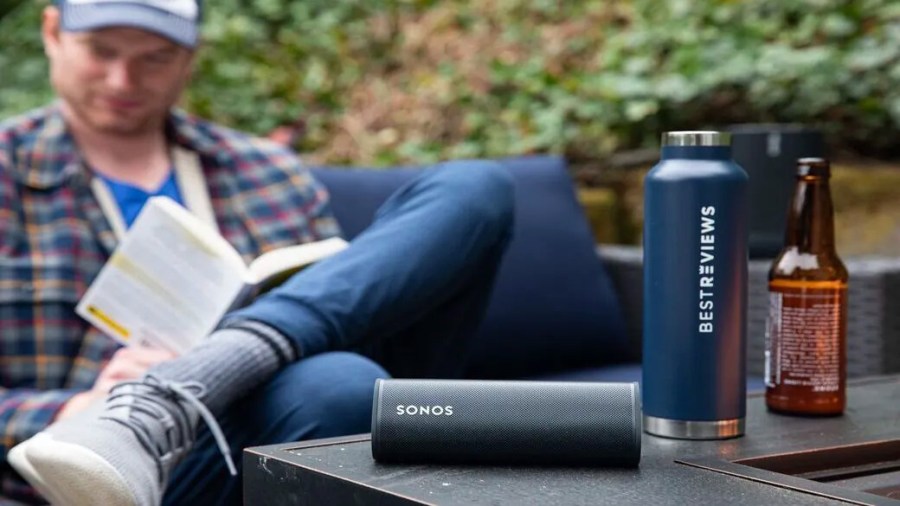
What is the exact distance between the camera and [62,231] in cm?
177

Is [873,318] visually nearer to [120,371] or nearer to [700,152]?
[700,152]

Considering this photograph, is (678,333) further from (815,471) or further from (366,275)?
(366,275)

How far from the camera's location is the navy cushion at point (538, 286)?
208 cm

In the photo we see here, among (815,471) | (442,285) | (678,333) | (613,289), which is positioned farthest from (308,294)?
(613,289)

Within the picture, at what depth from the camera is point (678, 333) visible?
983 mm

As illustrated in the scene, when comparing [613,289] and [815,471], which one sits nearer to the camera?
[815,471]

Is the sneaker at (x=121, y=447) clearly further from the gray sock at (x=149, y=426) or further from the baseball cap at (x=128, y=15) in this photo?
the baseball cap at (x=128, y=15)

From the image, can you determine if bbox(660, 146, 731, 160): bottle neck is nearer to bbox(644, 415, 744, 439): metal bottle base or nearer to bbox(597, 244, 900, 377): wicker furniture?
bbox(644, 415, 744, 439): metal bottle base

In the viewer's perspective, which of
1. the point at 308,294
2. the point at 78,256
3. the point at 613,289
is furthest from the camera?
the point at 613,289

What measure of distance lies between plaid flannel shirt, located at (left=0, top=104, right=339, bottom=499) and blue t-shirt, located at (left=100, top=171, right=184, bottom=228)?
6 centimetres

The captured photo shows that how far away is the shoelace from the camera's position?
3.83 ft

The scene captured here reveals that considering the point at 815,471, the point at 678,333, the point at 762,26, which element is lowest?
the point at 815,471

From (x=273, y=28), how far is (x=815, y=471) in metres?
3.63

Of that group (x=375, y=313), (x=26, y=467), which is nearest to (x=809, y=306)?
(x=375, y=313)
